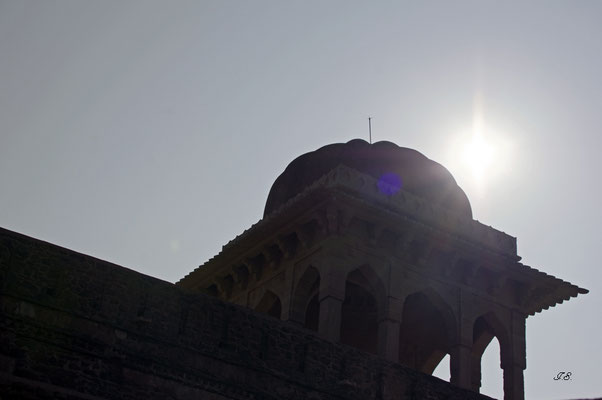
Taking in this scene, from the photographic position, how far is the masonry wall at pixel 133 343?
11.0m

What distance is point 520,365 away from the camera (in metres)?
19.5

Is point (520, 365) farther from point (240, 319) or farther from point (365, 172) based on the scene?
point (240, 319)

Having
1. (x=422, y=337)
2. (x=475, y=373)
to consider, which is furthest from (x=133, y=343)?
(x=422, y=337)

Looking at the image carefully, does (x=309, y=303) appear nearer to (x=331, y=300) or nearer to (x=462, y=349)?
(x=331, y=300)

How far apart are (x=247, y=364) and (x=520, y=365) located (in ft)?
27.6

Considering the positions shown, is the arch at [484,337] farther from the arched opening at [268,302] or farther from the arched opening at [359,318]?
the arched opening at [268,302]

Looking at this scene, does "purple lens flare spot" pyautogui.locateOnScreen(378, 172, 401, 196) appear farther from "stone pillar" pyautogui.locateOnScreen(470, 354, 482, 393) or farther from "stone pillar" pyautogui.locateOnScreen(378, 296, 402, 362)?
"stone pillar" pyautogui.locateOnScreen(470, 354, 482, 393)

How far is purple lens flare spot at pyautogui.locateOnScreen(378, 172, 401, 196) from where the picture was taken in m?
18.8

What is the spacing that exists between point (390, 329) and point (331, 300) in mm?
1333

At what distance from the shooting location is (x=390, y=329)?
17.8m

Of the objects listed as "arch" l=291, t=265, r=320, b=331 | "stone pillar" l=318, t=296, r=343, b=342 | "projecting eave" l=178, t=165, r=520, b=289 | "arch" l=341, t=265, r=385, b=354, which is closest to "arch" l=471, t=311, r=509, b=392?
"projecting eave" l=178, t=165, r=520, b=289

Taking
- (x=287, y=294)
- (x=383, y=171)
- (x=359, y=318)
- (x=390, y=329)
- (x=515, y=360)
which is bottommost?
(x=390, y=329)

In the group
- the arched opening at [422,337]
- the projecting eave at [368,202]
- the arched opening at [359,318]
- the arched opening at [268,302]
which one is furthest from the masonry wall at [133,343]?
the arched opening at [422,337]

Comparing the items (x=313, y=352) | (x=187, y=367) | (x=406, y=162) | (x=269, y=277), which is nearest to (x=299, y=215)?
(x=269, y=277)
